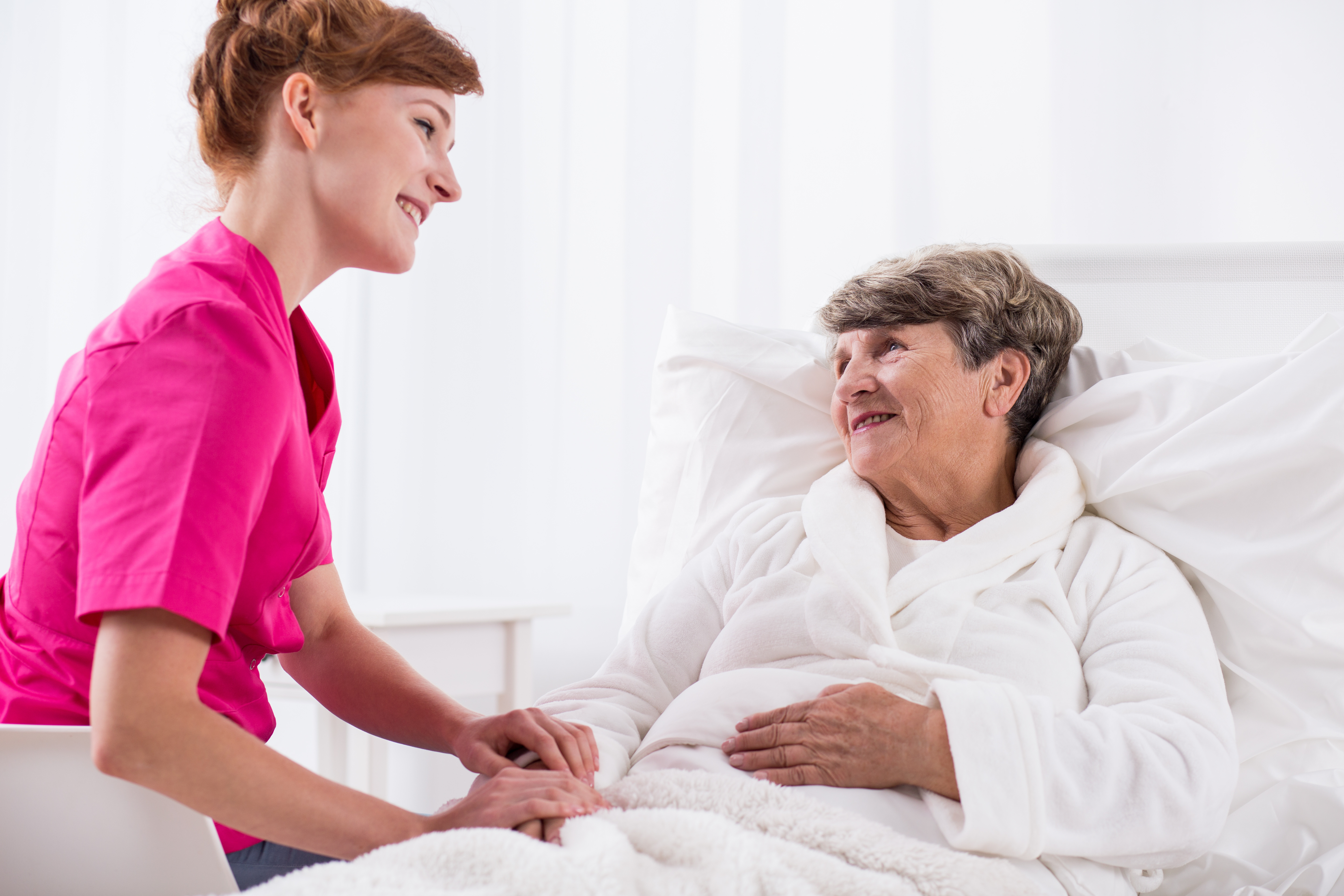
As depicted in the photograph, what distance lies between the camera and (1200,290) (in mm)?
1375

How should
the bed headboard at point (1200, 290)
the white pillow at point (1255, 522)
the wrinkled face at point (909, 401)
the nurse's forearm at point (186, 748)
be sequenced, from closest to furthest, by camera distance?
the nurse's forearm at point (186, 748)
the white pillow at point (1255, 522)
the wrinkled face at point (909, 401)
the bed headboard at point (1200, 290)

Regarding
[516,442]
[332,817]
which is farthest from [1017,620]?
[516,442]

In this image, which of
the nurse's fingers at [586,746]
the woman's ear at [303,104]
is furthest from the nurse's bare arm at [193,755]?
the woman's ear at [303,104]

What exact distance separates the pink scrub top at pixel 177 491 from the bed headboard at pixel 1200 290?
108 cm

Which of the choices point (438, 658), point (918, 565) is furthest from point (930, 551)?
point (438, 658)

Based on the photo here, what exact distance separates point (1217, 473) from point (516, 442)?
1569 mm

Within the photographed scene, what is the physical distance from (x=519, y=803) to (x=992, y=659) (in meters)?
0.51

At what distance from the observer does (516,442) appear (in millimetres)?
2334

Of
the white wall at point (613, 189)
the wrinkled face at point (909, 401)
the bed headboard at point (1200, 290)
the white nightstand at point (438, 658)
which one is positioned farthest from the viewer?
the white wall at point (613, 189)

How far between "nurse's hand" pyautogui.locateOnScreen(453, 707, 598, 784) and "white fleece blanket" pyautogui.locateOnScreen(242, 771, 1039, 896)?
0.09 m

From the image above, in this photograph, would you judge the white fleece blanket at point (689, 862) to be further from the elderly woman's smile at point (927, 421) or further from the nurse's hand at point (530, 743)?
the elderly woman's smile at point (927, 421)

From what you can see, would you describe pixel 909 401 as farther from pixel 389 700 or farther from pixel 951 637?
pixel 389 700

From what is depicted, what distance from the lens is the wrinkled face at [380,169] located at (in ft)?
2.84

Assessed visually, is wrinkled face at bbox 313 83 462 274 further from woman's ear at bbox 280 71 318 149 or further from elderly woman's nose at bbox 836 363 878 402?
elderly woman's nose at bbox 836 363 878 402
